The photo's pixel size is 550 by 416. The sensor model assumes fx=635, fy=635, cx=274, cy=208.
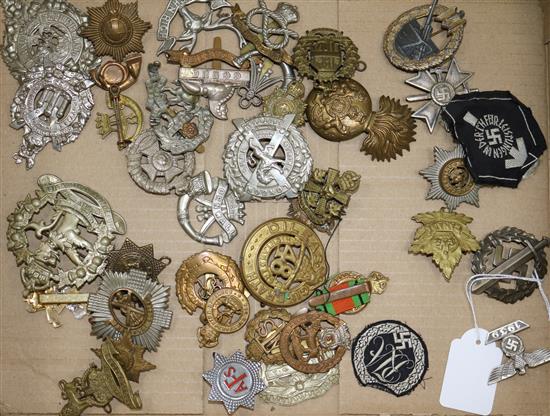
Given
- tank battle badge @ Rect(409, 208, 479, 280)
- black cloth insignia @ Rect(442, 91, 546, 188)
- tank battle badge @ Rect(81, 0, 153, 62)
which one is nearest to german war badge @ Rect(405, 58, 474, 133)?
black cloth insignia @ Rect(442, 91, 546, 188)

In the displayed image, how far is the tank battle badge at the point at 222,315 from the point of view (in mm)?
1940

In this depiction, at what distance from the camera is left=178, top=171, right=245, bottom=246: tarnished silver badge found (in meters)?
1.98

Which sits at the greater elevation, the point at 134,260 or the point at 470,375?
the point at 134,260

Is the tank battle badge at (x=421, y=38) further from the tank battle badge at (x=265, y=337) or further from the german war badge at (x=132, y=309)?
the german war badge at (x=132, y=309)

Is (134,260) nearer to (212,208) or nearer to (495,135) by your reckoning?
(212,208)

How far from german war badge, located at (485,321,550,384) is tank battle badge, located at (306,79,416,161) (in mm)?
646

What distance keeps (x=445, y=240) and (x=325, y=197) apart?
399 mm

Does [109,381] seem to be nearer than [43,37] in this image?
Yes

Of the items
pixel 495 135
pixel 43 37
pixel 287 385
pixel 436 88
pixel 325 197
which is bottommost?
pixel 287 385

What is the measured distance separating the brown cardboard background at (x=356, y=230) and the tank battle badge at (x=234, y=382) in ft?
0.15

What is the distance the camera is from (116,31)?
2.00 meters

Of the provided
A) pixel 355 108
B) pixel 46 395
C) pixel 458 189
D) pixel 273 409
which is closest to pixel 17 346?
pixel 46 395

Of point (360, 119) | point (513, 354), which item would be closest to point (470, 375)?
point (513, 354)

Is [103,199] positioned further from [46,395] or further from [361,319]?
[361,319]
